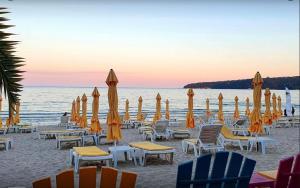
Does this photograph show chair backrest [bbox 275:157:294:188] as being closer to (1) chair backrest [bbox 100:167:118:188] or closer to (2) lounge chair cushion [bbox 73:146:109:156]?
(1) chair backrest [bbox 100:167:118:188]

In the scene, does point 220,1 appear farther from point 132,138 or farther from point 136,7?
point 132,138

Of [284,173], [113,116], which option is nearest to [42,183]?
[284,173]

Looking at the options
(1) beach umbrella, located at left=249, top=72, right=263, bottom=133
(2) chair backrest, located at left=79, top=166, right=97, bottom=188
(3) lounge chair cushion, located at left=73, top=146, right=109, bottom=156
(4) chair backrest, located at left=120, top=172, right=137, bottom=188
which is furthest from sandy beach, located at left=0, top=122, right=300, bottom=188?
(4) chair backrest, located at left=120, top=172, right=137, bottom=188

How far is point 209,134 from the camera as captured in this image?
8.87m

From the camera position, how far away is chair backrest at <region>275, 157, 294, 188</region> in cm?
317

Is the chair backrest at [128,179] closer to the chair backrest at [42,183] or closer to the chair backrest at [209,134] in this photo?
the chair backrest at [42,183]

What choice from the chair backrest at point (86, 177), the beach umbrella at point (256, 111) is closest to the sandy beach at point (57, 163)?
the beach umbrella at point (256, 111)

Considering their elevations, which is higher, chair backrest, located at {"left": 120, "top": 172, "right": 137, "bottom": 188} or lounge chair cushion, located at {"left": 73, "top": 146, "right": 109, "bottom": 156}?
chair backrest, located at {"left": 120, "top": 172, "right": 137, "bottom": 188}

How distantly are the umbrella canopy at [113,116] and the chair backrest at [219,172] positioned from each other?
5.36 m

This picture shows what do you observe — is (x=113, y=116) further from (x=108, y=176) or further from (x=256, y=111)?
(x=108, y=176)

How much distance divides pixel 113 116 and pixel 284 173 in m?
5.83

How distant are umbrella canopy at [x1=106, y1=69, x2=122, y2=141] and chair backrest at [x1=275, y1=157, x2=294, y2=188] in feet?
18.1

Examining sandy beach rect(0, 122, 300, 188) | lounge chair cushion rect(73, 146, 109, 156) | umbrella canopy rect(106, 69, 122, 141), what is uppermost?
umbrella canopy rect(106, 69, 122, 141)

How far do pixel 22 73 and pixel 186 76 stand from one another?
1600 inches
